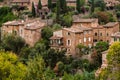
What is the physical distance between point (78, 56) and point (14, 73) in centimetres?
1943

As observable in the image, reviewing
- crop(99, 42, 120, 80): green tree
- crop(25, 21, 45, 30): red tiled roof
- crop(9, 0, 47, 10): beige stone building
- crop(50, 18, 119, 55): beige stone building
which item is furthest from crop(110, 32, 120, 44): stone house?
crop(9, 0, 47, 10): beige stone building

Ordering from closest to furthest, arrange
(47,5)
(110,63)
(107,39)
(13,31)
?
1. (110,63)
2. (107,39)
3. (13,31)
4. (47,5)

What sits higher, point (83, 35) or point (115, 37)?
point (115, 37)

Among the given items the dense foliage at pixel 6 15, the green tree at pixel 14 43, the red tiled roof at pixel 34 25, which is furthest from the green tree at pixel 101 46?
the dense foliage at pixel 6 15

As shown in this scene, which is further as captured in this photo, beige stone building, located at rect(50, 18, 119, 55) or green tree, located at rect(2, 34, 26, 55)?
green tree, located at rect(2, 34, 26, 55)

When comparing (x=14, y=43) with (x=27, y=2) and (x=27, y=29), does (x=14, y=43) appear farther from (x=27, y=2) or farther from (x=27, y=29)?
(x=27, y=2)

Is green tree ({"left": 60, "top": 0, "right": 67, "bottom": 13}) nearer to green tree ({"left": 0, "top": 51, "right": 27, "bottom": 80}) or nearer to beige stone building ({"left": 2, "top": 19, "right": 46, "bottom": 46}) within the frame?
beige stone building ({"left": 2, "top": 19, "right": 46, "bottom": 46})

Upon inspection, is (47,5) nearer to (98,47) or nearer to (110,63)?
(98,47)

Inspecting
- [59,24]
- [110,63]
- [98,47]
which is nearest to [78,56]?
[98,47]

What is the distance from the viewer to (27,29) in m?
53.7

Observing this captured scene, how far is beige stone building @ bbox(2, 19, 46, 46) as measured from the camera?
53.1 m

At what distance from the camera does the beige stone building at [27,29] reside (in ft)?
174

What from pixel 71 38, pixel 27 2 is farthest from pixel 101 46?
pixel 27 2

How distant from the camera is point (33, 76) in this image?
31.0 m
